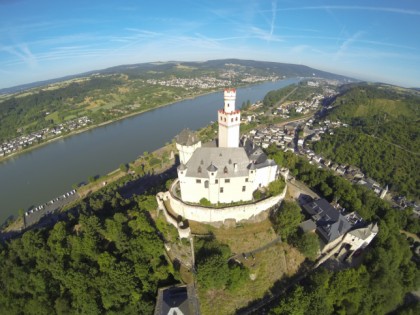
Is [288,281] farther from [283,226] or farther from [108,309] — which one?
[108,309]

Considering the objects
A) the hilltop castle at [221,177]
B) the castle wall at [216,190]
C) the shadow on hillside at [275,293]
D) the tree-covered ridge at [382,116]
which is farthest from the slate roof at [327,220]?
A: the tree-covered ridge at [382,116]

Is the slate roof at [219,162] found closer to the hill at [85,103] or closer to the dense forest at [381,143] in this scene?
the dense forest at [381,143]

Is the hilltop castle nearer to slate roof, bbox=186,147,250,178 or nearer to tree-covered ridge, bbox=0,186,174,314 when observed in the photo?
slate roof, bbox=186,147,250,178

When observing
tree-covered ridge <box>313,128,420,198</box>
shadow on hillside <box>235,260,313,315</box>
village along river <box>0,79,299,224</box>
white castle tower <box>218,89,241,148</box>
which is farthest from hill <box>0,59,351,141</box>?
shadow on hillside <box>235,260,313,315</box>

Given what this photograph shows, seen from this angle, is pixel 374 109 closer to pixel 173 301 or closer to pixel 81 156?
pixel 173 301

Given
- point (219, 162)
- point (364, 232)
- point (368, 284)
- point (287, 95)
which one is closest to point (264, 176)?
point (219, 162)

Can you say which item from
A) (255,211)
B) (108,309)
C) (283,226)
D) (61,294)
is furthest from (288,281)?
(61,294)
